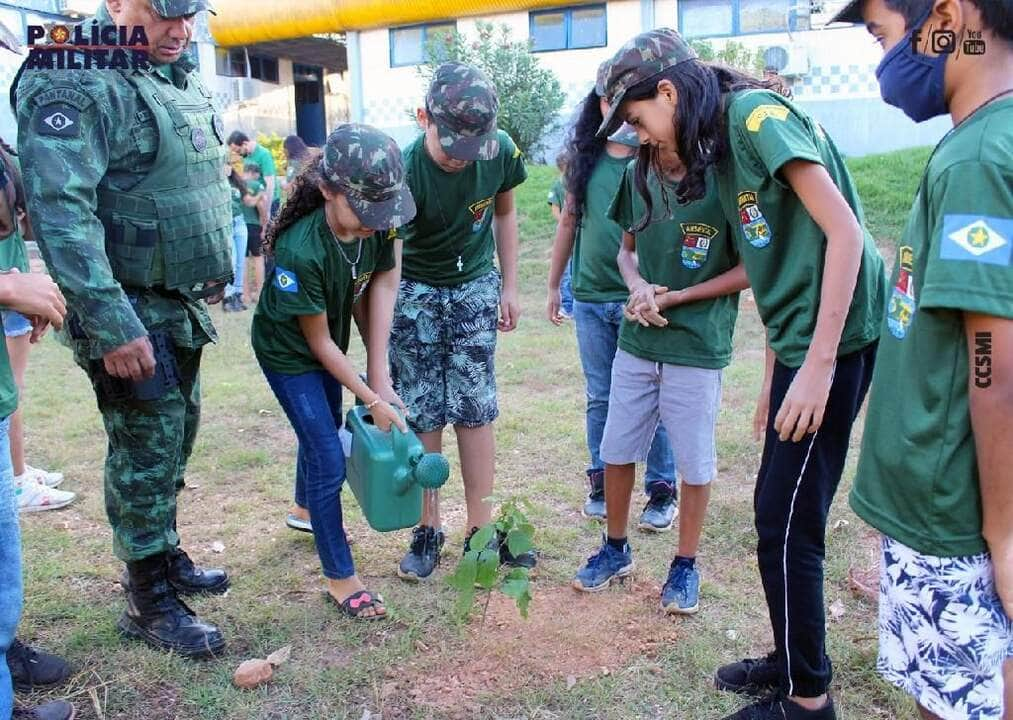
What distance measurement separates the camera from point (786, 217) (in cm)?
223

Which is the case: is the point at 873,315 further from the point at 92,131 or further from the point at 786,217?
the point at 92,131

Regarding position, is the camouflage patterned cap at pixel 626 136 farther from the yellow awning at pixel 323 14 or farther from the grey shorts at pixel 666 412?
the yellow awning at pixel 323 14

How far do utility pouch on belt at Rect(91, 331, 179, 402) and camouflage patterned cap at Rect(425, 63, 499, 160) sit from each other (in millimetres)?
1134

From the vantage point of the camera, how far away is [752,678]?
2594 millimetres

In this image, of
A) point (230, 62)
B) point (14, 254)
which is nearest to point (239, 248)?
point (14, 254)

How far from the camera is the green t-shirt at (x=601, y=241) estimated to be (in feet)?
12.1

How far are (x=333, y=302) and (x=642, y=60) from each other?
49.2 inches

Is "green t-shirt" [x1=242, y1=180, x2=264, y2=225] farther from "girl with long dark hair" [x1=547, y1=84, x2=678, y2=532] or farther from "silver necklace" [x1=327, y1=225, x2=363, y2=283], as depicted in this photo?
"silver necklace" [x1=327, y1=225, x2=363, y2=283]

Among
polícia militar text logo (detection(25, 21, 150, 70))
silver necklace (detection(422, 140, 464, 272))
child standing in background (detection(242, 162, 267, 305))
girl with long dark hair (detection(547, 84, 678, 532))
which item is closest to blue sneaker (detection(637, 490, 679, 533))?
girl with long dark hair (detection(547, 84, 678, 532))

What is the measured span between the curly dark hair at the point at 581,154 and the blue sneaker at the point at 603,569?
1446mm

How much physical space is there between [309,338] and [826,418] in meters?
1.59

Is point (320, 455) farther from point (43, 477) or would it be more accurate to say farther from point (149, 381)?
point (43, 477)

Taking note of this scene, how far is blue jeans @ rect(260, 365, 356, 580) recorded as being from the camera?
294cm

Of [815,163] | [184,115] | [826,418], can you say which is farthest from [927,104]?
[184,115]
